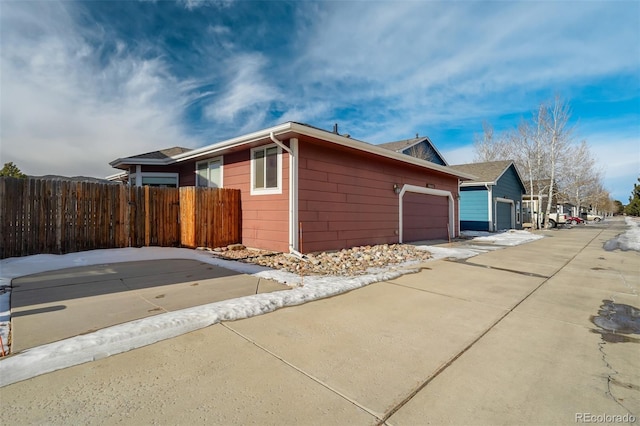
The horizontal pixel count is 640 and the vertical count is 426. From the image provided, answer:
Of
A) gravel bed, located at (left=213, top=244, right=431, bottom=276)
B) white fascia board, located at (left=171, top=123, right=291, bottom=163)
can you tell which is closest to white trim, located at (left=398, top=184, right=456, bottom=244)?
gravel bed, located at (left=213, top=244, right=431, bottom=276)

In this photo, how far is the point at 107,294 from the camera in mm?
3877

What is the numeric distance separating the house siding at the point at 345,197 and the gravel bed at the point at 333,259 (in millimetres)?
518

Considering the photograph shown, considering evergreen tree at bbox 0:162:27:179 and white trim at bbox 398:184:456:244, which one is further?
evergreen tree at bbox 0:162:27:179

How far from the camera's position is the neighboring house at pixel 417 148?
17470 millimetres

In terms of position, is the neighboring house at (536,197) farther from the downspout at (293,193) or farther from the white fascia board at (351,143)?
the downspout at (293,193)

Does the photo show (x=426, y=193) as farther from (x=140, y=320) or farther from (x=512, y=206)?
(x=512, y=206)

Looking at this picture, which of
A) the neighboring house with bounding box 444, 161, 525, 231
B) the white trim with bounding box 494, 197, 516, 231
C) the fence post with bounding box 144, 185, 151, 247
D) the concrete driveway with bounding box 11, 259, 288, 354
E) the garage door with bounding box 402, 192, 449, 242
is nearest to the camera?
the concrete driveway with bounding box 11, 259, 288, 354

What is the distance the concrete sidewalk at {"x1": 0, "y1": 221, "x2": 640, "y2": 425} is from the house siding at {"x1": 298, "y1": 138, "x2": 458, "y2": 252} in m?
3.91

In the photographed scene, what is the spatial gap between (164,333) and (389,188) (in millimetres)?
8561

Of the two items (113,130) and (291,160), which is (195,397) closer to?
(291,160)

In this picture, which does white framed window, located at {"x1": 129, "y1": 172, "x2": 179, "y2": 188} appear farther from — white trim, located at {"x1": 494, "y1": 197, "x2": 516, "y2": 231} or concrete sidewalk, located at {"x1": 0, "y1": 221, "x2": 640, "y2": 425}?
white trim, located at {"x1": 494, "y1": 197, "x2": 516, "y2": 231}

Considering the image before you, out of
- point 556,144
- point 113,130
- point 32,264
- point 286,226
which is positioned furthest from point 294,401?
point 556,144

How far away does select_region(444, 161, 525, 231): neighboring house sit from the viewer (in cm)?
1881

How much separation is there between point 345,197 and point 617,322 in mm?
5952
